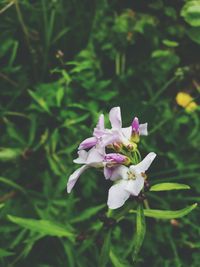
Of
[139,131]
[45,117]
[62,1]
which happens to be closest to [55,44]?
[62,1]

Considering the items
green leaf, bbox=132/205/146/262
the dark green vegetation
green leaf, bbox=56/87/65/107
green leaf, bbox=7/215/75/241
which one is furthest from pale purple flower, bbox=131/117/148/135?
green leaf, bbox=56/87/65/107

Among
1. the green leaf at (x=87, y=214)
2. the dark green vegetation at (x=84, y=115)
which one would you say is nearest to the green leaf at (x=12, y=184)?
the dark green vegetation at (x=84, y=115)

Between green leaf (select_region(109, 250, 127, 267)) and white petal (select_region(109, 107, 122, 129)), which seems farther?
green leaf (select_region(109, 250, 127, 267))

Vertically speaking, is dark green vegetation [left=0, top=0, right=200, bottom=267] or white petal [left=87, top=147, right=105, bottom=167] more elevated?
white petal [left=87, top=147, right=105, bottom=167]

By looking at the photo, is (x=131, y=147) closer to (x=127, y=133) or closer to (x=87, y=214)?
(x=127, y=133)

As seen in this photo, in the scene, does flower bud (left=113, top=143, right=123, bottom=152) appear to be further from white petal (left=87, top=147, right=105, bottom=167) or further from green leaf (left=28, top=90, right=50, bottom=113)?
green leaf (left=28, top=90, right=50, bottom=113)

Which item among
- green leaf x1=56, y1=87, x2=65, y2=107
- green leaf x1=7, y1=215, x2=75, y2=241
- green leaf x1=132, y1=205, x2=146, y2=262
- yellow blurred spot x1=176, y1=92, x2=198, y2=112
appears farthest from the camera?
yellow blurred spot x1=176, y1=92, x2=198, y2=112

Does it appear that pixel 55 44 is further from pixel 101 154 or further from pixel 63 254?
pixel 101 154

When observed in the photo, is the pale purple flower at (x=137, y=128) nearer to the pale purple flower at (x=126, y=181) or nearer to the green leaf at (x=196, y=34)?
the pale purple flower at (x=126, y=181)

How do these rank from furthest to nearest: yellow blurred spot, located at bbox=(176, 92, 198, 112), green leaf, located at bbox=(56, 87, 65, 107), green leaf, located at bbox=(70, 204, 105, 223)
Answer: yellow blurred spot, located at bbox=(176, 92, 198, 112) → green leaf, located at bbox=(56, 87, 65, 107) → green leaf, located at bbox=(70, 204, 105, 223)
